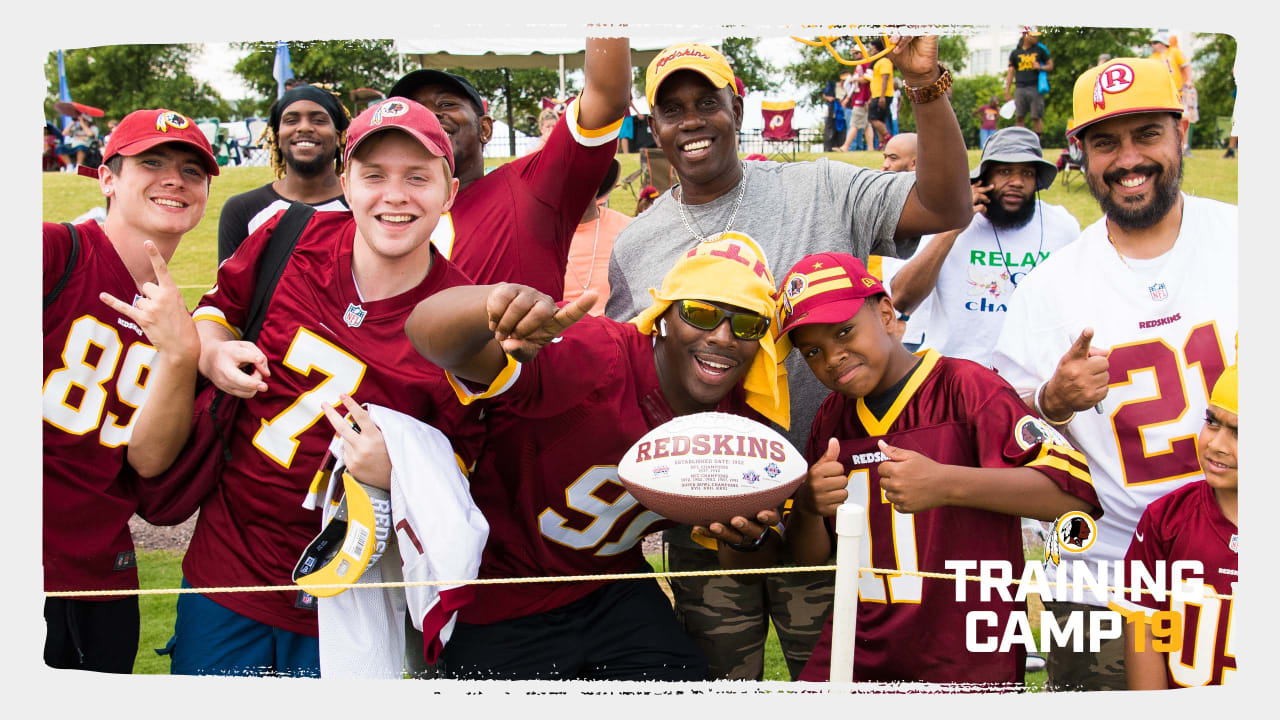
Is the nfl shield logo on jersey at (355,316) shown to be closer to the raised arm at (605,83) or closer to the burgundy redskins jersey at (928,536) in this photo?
the raised arm at (605,83)

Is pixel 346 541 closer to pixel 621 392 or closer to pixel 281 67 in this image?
pixel 621 392

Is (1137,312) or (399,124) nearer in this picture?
(399,124)

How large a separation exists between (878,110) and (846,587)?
415 centimetres

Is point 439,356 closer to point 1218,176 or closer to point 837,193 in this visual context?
point 837,193

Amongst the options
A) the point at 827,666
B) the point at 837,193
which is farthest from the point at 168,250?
the point at 827,666

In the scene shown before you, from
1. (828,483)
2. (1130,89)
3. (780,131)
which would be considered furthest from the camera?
(780,131)

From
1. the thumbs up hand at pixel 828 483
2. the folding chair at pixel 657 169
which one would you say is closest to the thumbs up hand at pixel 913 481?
the thumbs up hand at pixel 828 483

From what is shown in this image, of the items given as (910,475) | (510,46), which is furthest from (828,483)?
(510,46)

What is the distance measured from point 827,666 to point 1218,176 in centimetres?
231

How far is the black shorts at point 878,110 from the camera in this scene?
5863 mm

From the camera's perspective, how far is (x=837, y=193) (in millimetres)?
3328

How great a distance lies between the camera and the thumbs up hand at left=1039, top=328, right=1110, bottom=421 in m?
2.85

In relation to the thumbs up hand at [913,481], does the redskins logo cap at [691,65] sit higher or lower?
higher

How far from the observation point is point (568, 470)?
2.96 meters
